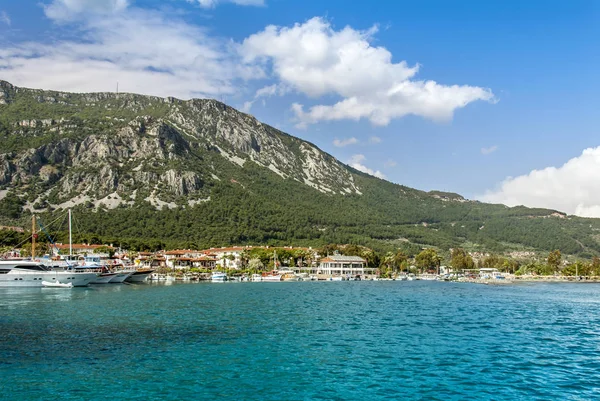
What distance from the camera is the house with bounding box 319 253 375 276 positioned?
16362cm

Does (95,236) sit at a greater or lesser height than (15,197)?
lesser

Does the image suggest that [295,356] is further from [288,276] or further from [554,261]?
[554,261]

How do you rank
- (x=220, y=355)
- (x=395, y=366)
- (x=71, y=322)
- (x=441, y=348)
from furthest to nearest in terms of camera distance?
1. (x=71, y=322)
2. (x=441, y=348)
3. (x=220, y=355)
4. (x=395, y=366)

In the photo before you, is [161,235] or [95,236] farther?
[161,235]

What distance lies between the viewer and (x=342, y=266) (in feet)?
541

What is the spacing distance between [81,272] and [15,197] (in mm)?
121901

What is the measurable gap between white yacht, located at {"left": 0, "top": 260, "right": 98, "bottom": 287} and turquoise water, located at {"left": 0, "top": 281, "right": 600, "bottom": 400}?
4769cm

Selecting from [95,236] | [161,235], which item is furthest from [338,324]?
[161,235]

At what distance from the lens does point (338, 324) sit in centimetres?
4169

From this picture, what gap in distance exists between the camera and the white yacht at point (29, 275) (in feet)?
306

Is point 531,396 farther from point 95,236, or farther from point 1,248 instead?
point 95,236

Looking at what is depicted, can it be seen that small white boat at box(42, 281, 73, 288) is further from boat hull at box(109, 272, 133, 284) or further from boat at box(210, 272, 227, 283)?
boat at box(210, 272, 227, 283)

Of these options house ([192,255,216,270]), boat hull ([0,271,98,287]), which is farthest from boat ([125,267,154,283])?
house ([192,255,216,270])

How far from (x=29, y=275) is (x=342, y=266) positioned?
98.0 m
